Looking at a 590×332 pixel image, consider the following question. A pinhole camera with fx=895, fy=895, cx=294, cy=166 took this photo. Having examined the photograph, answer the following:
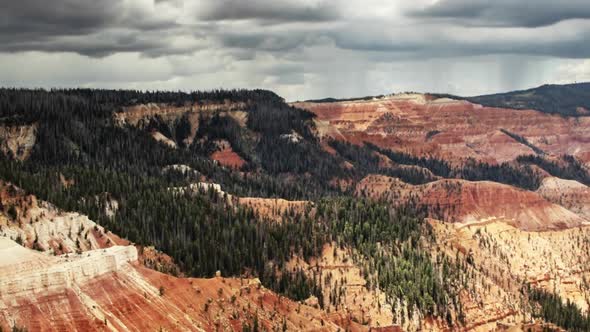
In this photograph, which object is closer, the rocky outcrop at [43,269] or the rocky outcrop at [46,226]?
the rocky outcrop at [43,269]

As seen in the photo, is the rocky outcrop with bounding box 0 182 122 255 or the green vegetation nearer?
the rocky outcrop with bounding box 0 182 122 255

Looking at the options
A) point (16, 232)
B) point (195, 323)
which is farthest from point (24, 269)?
point (16, 232)

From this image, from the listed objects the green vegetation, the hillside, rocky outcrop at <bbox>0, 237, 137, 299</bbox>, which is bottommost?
the green vegetation

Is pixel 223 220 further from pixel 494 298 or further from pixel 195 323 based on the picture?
pixel 195 323

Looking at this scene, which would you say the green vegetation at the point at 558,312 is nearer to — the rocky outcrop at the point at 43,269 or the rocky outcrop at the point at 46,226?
the rocky outcrop at the point at 46,226

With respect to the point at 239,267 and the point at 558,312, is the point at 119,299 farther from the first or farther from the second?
the point at 558,312

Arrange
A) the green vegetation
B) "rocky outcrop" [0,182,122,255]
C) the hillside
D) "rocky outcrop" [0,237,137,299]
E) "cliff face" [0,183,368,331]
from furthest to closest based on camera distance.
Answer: the green vegetation → "rocky outcrop" [0,182,122,255] → the hillside → "cliff face" [0,183,368,331] → "rocky outcrop" [0,237,137,299]

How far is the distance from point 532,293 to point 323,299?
2040 inches

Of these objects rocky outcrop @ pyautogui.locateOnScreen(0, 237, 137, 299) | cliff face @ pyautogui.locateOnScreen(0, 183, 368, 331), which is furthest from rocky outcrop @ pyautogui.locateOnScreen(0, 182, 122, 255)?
rocky outcrop @ pyautogui.locateOnScreen(0, 237, 137, 299)

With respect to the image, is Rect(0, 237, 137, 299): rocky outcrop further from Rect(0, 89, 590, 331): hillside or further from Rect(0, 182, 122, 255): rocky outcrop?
Rect(0, 182, 122, 255): rocky outcrop

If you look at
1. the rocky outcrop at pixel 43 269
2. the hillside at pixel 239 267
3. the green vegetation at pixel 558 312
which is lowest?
the green vegetation at pixel 558 312

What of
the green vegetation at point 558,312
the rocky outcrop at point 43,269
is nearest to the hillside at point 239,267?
the rocky outcrop at point 43,269

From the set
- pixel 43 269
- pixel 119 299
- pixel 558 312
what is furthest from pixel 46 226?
pixel 558 312

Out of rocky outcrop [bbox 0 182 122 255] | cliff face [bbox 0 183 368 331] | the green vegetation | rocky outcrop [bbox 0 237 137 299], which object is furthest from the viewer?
the green vegetation
